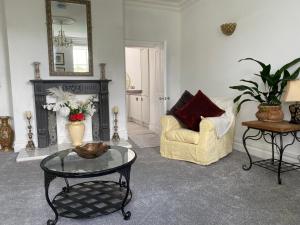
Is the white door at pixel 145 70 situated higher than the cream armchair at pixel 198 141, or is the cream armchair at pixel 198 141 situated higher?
the white door at pixel 145 70

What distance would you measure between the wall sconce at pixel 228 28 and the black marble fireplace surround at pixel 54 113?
2.21m

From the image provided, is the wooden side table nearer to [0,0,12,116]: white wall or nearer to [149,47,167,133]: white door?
[149,47,167,133]: white door

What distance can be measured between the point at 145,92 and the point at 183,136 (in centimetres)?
328

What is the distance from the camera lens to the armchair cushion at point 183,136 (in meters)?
3.18

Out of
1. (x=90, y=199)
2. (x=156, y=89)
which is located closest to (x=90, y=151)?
(x=90, y=199)

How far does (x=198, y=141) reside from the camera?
3.17 metres

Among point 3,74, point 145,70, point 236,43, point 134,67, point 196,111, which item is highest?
point 236,43

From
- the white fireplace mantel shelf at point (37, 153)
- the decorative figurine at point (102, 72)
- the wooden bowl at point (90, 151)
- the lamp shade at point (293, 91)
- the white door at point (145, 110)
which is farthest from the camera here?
the white door at point (145, 110)

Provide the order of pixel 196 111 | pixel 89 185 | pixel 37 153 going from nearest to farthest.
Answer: pixel 89 185
pixel 196 111
pixel 37 153

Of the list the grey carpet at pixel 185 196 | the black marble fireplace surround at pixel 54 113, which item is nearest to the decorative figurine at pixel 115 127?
the black marble fireplace surround at pixel 54 113

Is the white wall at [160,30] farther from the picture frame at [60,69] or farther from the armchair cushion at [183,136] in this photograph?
the armchair cushion at [183,136]

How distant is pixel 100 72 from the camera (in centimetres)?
436

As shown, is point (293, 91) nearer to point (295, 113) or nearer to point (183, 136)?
point (295, 113)

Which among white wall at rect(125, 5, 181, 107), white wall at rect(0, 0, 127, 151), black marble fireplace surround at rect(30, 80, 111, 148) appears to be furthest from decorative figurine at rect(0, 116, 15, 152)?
white wall at rect(125, 5, 181, 107)
